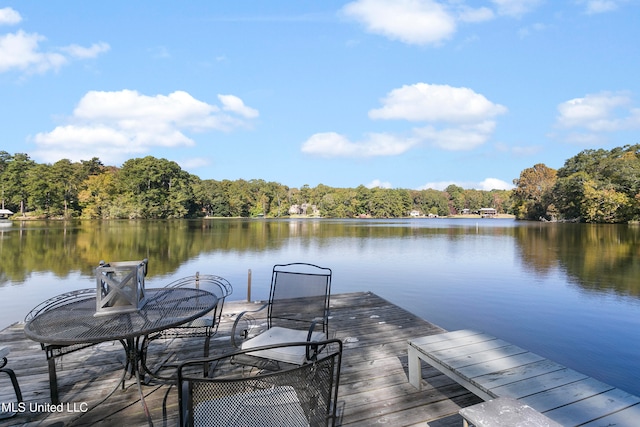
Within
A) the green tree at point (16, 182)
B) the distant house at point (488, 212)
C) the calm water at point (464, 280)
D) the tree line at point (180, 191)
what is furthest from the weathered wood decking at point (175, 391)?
the distant house at point (488, 212)

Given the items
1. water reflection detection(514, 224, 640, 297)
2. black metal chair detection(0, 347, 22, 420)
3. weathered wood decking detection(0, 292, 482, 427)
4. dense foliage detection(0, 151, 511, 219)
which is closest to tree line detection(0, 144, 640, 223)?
dense foliage detection(0, 151, 511, 219)

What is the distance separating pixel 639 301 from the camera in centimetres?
795

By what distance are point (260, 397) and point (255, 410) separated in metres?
0.05

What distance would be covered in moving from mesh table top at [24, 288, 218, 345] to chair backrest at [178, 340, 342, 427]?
0.94 m

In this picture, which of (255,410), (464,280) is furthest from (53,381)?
(464,280)

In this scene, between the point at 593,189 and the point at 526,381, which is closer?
the point at 526,381

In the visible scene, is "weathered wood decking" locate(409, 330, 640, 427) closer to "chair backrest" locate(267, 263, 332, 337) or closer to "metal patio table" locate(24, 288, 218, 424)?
"chair backrest" locate(267, 263, 332, 337)

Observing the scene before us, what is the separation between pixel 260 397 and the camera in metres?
1.36

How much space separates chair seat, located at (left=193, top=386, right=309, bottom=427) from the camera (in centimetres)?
129

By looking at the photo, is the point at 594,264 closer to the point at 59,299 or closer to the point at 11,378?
the point at 59,299

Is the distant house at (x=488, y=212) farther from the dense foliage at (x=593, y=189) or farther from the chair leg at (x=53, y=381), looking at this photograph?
the chair leg at (x=53, y=381)

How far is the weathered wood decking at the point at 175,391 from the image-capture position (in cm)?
223

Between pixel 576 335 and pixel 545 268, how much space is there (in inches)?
283

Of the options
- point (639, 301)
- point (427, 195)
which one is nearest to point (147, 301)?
point (639, 301)
